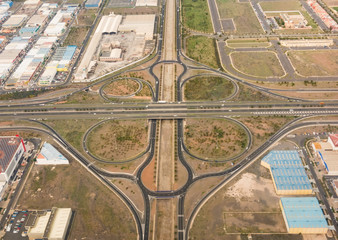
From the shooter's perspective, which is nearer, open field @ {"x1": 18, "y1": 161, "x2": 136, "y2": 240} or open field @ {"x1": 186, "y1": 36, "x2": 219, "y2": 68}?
open field @ {"x1": 18, "y1": 161, "x2": 136, "y2": 240}

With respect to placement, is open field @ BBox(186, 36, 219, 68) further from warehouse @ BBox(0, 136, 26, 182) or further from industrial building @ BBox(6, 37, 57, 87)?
warehouse @ BBox(0, 136, 26, 182)

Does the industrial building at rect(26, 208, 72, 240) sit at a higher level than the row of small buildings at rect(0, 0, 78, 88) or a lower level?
lower

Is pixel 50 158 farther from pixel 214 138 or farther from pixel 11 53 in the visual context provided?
pixel 11 53

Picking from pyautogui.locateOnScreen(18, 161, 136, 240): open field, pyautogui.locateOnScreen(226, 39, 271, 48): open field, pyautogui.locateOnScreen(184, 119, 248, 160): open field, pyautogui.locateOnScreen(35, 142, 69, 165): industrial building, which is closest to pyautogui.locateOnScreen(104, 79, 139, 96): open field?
pyautogui.locateOnScreen(184, 119, 248, 160): open field

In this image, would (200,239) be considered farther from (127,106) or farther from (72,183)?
(127,106)

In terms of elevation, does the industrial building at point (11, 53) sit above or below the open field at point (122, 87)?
above

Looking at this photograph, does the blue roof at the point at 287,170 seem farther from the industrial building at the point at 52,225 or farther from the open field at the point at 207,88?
the industrial building at the point at 52,225

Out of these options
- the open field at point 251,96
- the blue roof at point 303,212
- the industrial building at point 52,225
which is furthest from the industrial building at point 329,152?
the industrial building at point 52,225
